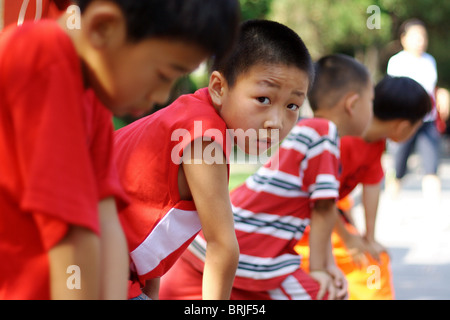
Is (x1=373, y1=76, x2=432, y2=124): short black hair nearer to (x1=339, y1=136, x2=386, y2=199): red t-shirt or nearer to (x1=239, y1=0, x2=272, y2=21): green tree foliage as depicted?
(x1=339, y1=136, x2=386, y2=199): red t-shirt

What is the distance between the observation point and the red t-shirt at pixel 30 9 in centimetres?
214

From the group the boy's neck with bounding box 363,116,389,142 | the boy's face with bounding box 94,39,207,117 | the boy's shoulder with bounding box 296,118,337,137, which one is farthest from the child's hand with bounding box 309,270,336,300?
the boy's face with bounding box 94,39,207,117

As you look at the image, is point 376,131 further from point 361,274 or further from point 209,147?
point 209,147

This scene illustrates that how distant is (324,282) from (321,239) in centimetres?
19

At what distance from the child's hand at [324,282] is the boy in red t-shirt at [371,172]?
381mm

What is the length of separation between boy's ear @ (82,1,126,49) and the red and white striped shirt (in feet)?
5.88

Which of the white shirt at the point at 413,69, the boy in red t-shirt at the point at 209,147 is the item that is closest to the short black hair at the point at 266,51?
the boy in red t-shirt at the point at 209,147

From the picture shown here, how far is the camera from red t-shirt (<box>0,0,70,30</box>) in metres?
2.14

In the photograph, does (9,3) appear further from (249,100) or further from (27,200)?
(27,200)

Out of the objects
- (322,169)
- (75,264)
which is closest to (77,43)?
(75,264)

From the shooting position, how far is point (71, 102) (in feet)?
4.24

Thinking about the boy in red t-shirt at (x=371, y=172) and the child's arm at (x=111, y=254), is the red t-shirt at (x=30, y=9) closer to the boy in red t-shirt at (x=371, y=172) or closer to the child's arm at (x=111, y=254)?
the child's arm at (x=111, y=254)

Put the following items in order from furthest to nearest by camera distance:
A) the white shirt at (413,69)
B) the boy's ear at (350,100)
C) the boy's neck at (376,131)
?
the white shirt at (413,69) < the boy's neck at (376,131) < the boy's ear at (350,100)
